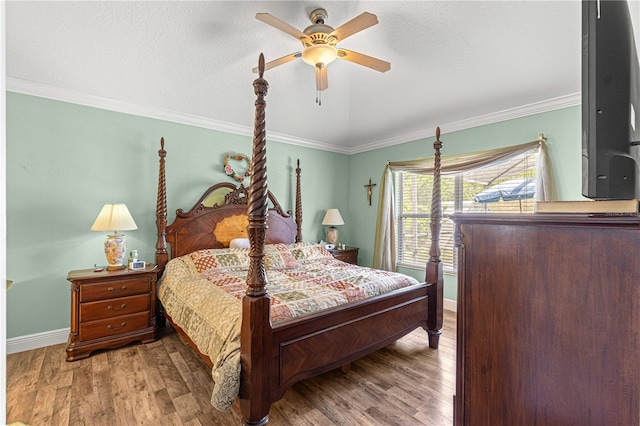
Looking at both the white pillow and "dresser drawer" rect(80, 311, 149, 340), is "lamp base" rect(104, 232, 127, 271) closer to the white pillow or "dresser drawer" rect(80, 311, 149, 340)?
"dresser drawer" rect(80, 311, 149, 340)

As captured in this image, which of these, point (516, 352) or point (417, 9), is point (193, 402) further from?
point (417, 9)

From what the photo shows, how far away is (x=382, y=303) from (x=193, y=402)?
1.51 metres

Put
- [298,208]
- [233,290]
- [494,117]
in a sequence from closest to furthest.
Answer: [233,290]
[494,117]
[298,208]

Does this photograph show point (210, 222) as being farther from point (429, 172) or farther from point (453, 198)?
point (453, 198)

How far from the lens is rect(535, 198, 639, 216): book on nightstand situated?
658mm

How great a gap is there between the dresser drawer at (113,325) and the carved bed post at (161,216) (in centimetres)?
53

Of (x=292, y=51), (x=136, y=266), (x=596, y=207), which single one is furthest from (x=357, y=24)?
(x=136, y=266)

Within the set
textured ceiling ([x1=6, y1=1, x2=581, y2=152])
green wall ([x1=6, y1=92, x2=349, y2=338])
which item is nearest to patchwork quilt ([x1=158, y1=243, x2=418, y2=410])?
green wall ([x1=6, y1=92, x2=349, y2=338])

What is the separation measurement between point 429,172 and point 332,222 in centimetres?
161

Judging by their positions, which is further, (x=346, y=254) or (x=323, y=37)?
(x=346, y=254)

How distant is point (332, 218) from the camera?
4.57 m

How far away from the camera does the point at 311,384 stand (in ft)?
7.06

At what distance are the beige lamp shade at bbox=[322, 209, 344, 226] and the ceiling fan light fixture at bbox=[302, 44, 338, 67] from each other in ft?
9.09

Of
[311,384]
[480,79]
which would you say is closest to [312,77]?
[480,79]
